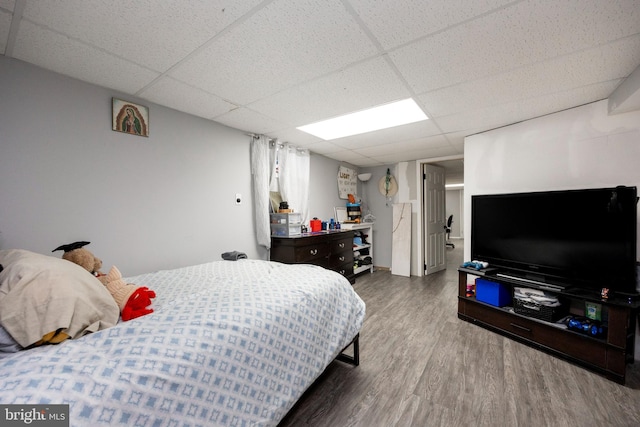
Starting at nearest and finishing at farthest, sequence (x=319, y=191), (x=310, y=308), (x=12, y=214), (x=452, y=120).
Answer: (x=310, y=308) < (x=12, y=214) < (x=452, y=120) < (x=319, y=191)

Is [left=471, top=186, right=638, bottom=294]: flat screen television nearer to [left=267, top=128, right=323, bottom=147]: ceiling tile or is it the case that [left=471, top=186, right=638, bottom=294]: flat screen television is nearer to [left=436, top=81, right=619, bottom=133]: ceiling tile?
[left=436, top=81, right=619, bottom=133]: ceiling tile

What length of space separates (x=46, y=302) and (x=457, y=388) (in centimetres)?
227

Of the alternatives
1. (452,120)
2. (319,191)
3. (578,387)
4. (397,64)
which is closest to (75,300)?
(397,64)

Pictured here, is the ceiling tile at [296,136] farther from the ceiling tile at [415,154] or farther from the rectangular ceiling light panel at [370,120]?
the ceiling tile at [415,154]

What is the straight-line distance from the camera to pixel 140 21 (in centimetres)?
127

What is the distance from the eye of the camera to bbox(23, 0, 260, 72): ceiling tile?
3.85ft

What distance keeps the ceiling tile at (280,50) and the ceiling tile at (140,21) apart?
101 millimetres

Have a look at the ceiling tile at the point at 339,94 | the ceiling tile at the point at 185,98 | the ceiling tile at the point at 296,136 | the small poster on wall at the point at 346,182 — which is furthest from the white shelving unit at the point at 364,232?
the ceiling tile at the point at 185,98

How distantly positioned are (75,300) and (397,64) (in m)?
2.15

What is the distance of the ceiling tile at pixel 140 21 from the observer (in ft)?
3.85

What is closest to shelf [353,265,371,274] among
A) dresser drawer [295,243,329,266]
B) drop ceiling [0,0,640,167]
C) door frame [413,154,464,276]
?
door frame [413,154,464,276]

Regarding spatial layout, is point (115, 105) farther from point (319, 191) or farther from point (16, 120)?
point (319, 191)

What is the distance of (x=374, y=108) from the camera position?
7.86ft

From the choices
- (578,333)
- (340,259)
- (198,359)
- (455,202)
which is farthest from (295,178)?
(455,202)
